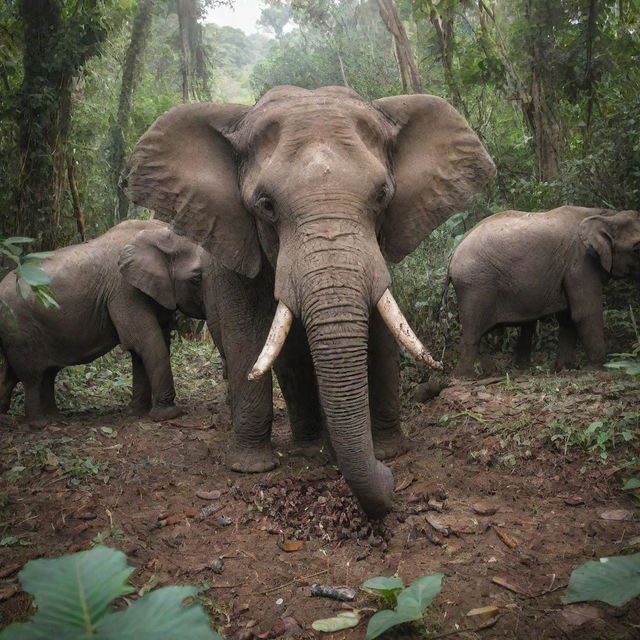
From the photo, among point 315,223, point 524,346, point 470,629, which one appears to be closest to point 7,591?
point 470,629

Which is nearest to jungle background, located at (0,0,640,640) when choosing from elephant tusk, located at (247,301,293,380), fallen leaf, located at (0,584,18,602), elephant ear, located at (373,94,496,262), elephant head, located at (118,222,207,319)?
fallen leaf, located at (0,584,18,602)

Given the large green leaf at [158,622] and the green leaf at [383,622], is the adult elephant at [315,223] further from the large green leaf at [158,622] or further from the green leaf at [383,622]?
the large green leaf at [158,622]

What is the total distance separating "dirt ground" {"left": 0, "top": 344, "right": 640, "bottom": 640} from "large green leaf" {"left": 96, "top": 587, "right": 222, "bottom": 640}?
1.84m

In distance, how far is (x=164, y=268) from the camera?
7.72 meters

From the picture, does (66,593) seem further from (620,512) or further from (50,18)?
(50,18)

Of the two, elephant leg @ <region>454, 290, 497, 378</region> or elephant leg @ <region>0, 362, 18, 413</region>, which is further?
elephant leg @ <region>454, 290, 497, 378</region>

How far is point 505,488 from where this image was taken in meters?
4.48

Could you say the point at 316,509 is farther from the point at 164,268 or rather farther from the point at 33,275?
the point at 164,268

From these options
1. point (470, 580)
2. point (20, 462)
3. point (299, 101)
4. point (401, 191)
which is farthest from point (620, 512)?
point (20, 462)

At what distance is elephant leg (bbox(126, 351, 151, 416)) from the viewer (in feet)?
26.7

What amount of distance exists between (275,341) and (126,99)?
14720mm

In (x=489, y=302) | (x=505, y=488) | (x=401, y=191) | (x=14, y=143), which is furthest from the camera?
(x=14, y=143)

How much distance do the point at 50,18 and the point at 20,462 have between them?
655 centimetres

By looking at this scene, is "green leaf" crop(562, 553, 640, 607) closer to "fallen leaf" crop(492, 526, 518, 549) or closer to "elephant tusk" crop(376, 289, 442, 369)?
"fallen leaf" crop(492, 526, 518, 549)
